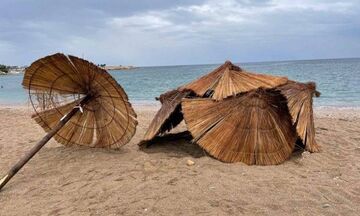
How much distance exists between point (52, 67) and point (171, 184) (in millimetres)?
2581

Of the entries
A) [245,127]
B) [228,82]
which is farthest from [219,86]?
[245,127]

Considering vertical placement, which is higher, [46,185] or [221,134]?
[221,134]

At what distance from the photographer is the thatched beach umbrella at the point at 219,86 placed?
20.8ft

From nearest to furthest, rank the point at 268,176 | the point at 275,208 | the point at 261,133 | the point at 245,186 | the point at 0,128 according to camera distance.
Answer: the point at 275,208, the point at 245,186, the point at 268,176, the point at 261,133, the point at 0,128

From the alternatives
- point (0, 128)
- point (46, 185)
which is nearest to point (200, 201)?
point (46, 185)

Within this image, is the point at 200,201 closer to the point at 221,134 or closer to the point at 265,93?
the point at 221,134

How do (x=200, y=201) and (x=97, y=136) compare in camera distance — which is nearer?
(x=200, y=201)

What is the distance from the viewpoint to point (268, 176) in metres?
5.28

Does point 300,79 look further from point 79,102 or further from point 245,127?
point 79,102

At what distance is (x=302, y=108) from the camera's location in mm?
6324

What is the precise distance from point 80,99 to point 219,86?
2.14 meters

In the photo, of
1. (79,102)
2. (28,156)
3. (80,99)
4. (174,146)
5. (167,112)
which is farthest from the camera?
(174,146)

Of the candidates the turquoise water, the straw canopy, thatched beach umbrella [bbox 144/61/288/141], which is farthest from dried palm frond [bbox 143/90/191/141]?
the turquoise water

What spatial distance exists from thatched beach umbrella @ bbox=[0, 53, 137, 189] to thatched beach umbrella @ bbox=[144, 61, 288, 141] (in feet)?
2.01
